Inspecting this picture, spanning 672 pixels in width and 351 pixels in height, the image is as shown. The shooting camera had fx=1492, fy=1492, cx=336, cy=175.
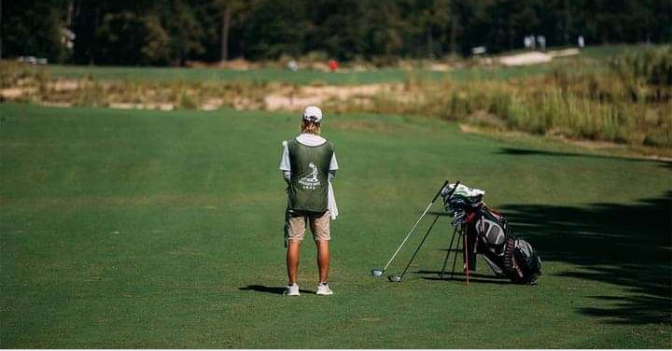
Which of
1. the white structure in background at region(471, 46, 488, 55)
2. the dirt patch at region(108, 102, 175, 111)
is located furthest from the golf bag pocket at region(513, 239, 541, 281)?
the white structure in background at region(471, 46, 488, 55)

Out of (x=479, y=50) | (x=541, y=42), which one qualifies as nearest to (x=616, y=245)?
(x=541, y=42)

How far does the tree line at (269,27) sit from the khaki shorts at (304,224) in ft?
216

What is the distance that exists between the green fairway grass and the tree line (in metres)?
40.4

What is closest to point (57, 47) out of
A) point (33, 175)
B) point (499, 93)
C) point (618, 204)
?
point (499, 93)

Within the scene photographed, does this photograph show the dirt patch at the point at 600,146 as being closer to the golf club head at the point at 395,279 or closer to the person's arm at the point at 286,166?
the golf club head at the point at 395,279

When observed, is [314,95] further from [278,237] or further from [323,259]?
[323,259]

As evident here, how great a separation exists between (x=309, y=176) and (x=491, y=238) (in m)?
2.48

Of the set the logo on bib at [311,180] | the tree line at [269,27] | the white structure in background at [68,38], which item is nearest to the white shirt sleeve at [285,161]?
the logo on bib at [311,180]

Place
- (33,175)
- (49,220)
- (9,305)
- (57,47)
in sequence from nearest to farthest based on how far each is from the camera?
(9,305) → (49,220) → (33,175) → (57,47)

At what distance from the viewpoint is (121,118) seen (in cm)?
3925

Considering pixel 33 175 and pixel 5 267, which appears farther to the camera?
pixel 33 175

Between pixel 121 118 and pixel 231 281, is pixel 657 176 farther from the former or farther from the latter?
pixel 231 281

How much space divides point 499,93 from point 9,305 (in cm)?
3340

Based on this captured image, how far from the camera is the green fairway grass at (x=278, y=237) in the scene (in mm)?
12203
